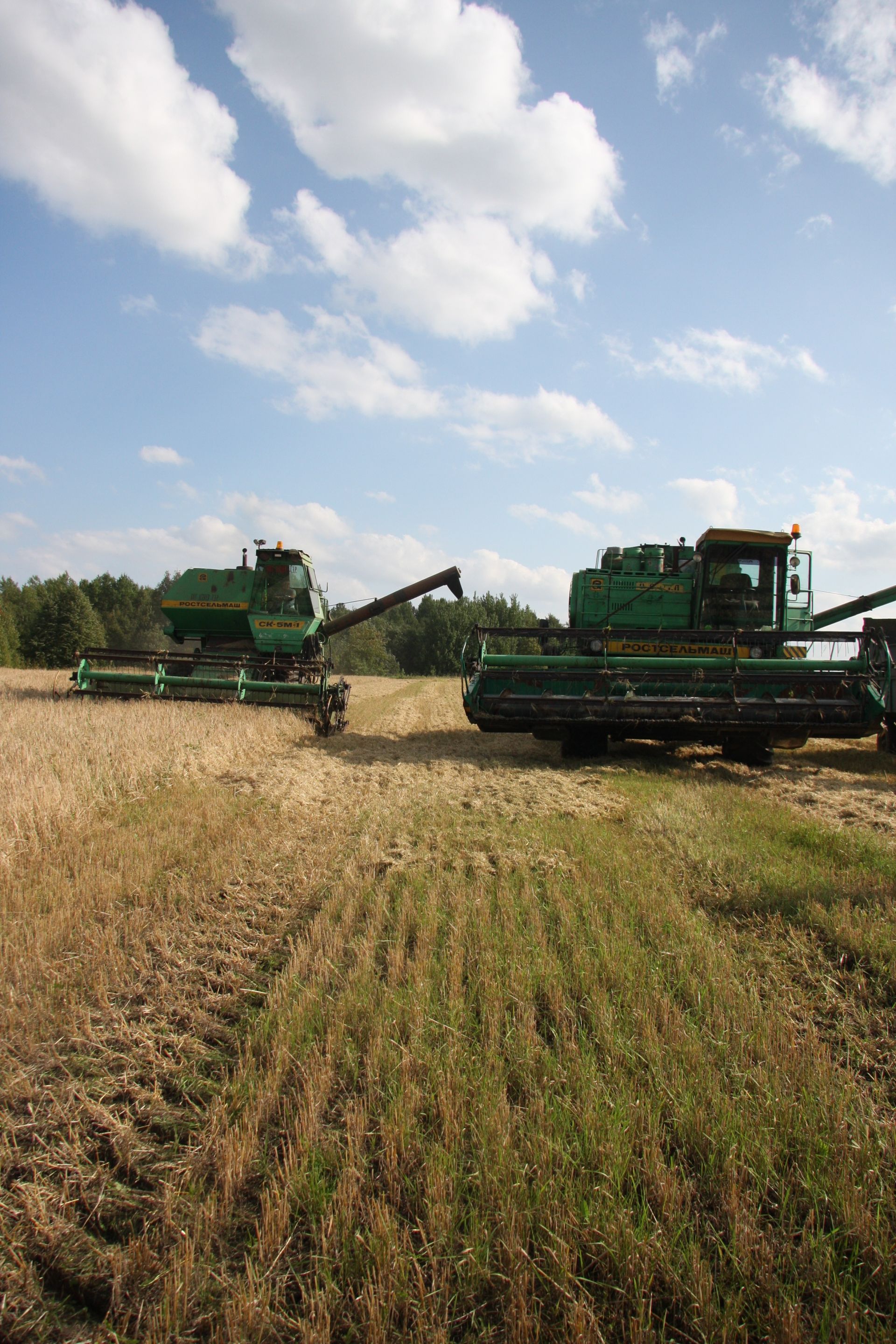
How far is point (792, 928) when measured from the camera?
3.69 m

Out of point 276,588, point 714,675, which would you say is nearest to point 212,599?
point 276,588

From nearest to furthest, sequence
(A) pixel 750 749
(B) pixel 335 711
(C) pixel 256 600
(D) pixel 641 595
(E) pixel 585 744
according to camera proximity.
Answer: (A) pixel 750 749 → (E) pixel 585 744 → (D) pixel 641 595 → (B) pixel 335 711 → (C) pixel 256 600

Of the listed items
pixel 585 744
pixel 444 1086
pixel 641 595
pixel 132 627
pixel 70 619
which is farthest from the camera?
pixel 132 627

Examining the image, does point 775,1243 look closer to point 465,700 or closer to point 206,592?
point 465,700

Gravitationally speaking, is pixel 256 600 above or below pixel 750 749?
above

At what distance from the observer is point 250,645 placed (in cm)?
1500

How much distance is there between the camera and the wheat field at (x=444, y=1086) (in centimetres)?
169

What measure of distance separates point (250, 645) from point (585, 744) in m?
8.09

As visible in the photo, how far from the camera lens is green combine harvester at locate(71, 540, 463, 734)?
12320 millimetres

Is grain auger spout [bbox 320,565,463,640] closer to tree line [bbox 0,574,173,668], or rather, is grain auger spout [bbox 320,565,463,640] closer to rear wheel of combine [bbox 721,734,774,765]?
rear wheel of combine [bbox 721,734,774,765]

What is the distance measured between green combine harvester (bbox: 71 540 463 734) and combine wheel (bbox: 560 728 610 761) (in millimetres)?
→ 4324

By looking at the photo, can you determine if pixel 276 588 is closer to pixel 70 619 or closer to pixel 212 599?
pixel 212 599

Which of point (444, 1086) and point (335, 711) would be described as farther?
point (335, 711)

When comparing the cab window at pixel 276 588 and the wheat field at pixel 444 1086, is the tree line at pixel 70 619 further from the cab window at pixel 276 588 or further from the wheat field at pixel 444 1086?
the wheat field at pixel 444 1086
